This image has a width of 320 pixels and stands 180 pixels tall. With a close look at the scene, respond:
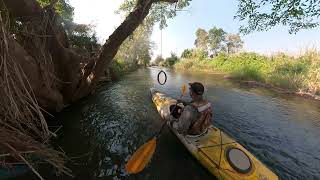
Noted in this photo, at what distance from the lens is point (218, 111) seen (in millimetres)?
10984

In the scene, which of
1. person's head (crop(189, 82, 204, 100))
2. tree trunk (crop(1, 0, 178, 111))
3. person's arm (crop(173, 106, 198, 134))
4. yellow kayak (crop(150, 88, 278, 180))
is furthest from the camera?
tree trunk (crop(1, 0, 178, 111))

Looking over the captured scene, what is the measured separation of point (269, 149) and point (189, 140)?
262 centimetres

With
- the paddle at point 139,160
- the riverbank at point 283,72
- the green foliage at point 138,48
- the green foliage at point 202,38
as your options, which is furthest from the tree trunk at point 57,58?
the green foliage at point 202,38

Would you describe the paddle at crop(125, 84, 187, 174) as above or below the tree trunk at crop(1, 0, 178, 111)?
below

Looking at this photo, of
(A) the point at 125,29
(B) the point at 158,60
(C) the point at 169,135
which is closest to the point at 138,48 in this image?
(B) the point at 158,60

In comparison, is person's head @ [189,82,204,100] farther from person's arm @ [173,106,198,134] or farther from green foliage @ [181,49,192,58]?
green foliage @ [181,49,192,58]

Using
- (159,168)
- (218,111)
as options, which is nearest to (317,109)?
(218,111)

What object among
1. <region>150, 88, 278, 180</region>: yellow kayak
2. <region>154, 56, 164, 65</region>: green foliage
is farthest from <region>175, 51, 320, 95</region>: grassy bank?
<region>154, 56, 164, 65</region>: green foliage

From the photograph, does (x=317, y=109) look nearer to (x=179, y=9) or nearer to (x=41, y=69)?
(x=179, y=9)

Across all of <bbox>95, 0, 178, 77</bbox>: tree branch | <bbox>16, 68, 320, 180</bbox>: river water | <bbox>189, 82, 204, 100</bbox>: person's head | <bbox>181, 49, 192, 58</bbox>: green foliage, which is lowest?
<bbox>16, 68, 320, 180</bbox>: river water

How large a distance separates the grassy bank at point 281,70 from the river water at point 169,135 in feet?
9.14

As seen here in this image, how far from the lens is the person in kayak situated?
232 inches

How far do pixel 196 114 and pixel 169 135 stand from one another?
216 cm

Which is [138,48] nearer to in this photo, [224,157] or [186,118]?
[186,118]
